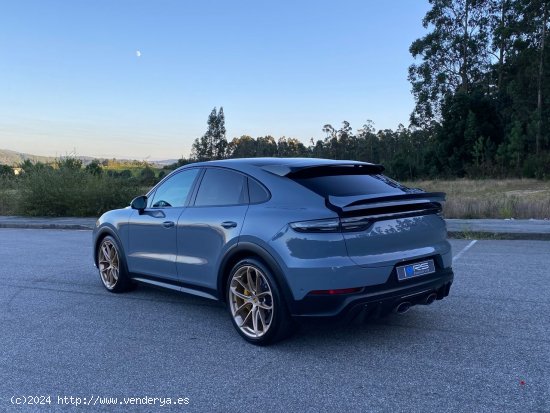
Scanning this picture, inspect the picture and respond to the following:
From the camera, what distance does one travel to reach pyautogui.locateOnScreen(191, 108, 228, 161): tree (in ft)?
281

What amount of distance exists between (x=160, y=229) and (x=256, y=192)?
1.56m

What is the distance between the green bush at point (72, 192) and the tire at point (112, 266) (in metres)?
14.2

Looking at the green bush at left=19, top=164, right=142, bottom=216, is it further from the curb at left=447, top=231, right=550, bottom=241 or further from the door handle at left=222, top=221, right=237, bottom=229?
the door handle at left=222, top=221, right=237, bottom=229

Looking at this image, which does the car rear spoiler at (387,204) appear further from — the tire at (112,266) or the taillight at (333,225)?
the tire at (112,266)

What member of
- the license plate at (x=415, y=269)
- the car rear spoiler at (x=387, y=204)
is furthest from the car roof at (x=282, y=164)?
the license plate at (x=415, y=269)

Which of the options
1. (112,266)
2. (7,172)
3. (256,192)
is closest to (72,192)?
(7,172)

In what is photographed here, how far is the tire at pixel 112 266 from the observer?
6656mm

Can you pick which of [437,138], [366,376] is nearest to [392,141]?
[437,138]

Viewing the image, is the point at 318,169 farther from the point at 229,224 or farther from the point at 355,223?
the point at 229,224

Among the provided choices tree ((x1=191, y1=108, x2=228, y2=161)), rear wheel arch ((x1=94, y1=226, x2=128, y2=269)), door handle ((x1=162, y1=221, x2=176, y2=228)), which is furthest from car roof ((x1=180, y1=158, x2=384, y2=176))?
tree ((x1=191, y1=108, x2=228, y2=161))

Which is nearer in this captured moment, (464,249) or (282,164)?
(282,164)

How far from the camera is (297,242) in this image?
13.8 feet

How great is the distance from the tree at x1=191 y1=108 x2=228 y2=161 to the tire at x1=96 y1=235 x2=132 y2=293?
7877 centimetres

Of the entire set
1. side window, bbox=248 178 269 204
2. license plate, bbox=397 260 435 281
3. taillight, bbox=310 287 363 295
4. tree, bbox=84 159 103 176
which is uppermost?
tree, bbox=84 159 103 176
